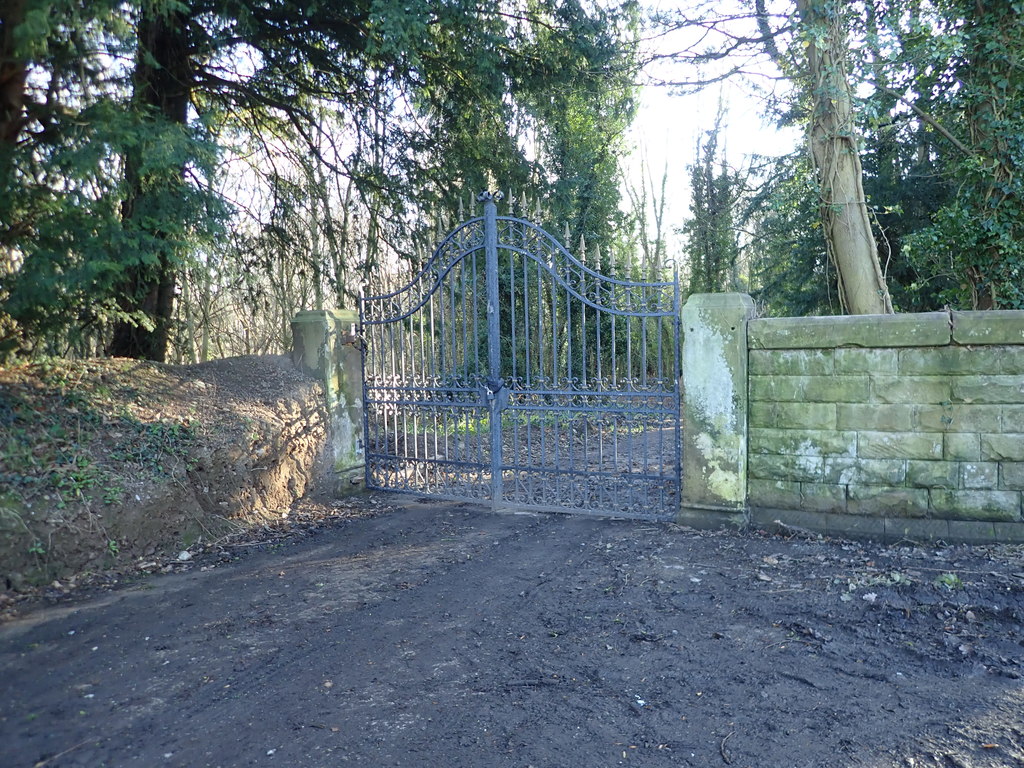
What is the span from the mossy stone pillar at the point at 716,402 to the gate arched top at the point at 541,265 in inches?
14.1

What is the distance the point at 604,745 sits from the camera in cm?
321

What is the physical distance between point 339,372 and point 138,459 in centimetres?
260

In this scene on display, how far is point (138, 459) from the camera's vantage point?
6129 mm

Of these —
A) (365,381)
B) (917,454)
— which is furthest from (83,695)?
(917,454)

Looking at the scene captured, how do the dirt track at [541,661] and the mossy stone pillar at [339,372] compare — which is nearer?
the dirt track at [541,661]

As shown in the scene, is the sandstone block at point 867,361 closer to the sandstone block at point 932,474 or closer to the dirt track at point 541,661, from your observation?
the sandstone block at point 932,474

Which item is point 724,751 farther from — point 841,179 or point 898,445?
point 841,179

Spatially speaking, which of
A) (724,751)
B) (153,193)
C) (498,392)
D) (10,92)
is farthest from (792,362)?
(10,92)

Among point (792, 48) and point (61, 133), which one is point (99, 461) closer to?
point (61, 133)

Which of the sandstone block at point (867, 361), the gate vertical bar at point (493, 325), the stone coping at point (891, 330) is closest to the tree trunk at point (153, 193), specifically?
the gate vertical bar at point (493, 325)

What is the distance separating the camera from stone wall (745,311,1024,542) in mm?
5438

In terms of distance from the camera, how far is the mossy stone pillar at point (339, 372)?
8.20 metres

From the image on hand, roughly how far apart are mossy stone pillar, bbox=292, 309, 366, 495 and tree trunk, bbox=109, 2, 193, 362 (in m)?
1.56

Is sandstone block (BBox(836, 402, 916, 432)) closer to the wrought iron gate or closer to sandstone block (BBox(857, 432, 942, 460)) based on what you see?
sandstone block (BBox(857, 432, 942, 460))
